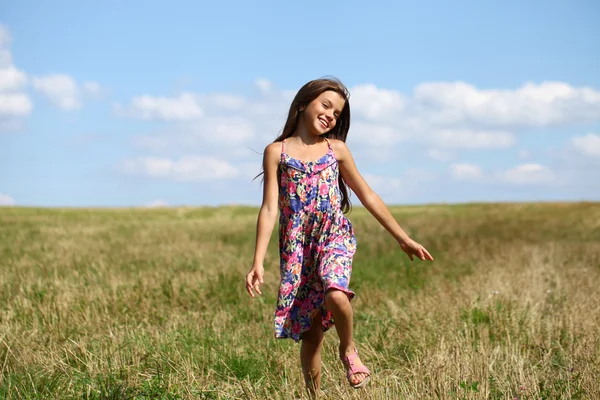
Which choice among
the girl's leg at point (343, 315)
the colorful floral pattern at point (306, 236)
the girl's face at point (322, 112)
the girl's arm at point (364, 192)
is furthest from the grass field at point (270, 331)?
the girl's face at point (322, 112)

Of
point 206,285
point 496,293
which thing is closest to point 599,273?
point 496,293

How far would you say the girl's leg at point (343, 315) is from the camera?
382cm

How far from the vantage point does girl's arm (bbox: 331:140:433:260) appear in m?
4.25

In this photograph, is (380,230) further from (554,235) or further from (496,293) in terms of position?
(496,293)

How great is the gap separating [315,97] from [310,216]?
75 cm

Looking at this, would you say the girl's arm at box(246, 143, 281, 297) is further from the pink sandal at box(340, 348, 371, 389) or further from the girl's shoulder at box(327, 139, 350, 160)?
the pink sandal at box(340, 348, 371, 389)

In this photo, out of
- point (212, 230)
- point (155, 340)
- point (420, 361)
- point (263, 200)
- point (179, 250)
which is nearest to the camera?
point (263, 200)

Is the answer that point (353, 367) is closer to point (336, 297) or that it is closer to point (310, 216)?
point (336, 297)

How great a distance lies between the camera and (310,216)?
4.13 m

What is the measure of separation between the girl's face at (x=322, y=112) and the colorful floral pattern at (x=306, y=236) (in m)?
0.16

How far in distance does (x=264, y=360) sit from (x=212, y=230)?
16992 millimetres

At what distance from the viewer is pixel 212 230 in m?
21.6

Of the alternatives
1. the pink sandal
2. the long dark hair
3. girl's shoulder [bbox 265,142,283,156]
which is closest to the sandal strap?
the pink sandal

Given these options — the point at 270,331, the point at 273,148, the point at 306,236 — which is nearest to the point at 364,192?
the point at 306,236
